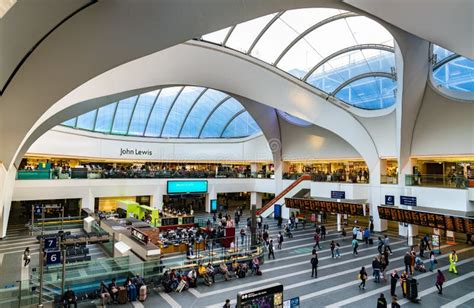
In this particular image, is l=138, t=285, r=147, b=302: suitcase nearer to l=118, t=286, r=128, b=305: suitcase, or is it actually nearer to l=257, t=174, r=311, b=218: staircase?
l=118, t=286, r=128, b=305: suitcase

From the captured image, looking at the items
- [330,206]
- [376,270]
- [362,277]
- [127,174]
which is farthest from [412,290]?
[127,174]

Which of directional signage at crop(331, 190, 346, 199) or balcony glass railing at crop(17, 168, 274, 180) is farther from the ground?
balcony glass railing at crop(17, 168, 274, 180)

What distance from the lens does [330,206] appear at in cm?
2331

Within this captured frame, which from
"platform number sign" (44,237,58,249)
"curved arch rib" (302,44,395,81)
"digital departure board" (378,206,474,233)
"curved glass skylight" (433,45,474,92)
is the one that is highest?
"curved arch rib" (302,44,395,81)

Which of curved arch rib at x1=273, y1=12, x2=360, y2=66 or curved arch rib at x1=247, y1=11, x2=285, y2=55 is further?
curved arch rib at x1=247, y1=11, x2=285, y2=55

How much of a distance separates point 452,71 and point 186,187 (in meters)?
25.0

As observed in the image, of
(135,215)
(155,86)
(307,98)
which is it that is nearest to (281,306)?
(155,86)

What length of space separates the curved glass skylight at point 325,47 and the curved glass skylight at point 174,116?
1381 centimetres

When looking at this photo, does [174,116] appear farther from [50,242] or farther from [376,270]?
[376,270]

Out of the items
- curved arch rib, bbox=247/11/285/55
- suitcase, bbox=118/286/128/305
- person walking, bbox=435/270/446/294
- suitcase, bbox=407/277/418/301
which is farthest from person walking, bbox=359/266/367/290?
curved arch rib, bbox=247/11/285/55

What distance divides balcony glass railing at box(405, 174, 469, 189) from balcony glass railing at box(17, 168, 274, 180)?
55.6 ft

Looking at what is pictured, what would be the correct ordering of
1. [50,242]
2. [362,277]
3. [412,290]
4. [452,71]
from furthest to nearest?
[452,71], [50,242], [362,277], [412,290]

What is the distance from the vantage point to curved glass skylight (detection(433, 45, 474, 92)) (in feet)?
58.4

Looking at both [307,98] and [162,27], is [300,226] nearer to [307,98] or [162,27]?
[307,98]
